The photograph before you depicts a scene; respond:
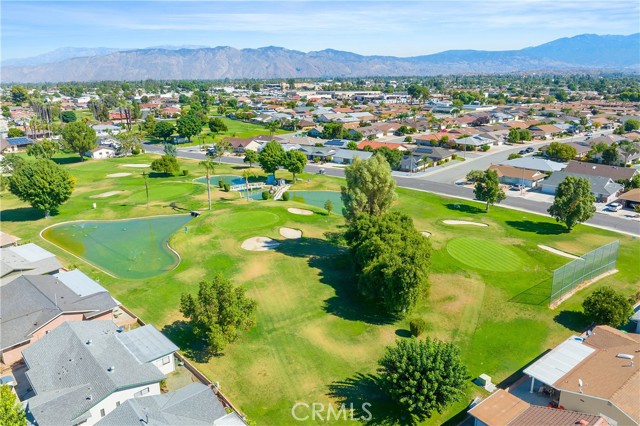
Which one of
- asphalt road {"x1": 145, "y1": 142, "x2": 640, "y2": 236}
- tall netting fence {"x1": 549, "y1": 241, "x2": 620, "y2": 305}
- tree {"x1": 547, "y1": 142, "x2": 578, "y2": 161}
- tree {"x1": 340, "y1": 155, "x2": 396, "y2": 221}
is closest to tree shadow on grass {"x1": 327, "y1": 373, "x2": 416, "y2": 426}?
tall netting fence {"x1": 549, "y1": 241, "x2": 620, "y2": 305}

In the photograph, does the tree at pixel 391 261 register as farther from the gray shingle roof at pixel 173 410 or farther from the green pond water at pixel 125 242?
the green pond water at pixel 125 242

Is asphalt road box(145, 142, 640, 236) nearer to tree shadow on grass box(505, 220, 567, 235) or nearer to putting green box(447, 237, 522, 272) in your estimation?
tree shadow on grass box(505, 220, 567, 235)

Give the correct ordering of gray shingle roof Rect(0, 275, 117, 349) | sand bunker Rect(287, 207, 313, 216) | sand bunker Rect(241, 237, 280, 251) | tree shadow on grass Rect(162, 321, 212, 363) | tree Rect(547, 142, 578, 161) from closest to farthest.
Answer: gray shingle roof Rect(0, 275, 117, 349) < tree shadow on grass Rect(162, 321, 212, 363) < sand bunker Rect(241, 237, 280, 251) < sand bunker Rect(287, 207, 313, 216) < tree Rect(547, 142, 578, 161)

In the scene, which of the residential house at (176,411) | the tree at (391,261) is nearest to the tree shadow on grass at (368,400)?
the residential house at (176,411)

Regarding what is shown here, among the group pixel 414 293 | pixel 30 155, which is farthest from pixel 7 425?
pixel 30 155

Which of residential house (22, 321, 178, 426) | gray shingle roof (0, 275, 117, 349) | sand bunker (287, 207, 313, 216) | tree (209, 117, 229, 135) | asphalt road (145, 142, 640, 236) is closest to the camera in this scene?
residential house (22, 321, 178, 426)

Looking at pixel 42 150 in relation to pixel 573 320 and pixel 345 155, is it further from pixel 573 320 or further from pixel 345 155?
pixel 573 320
